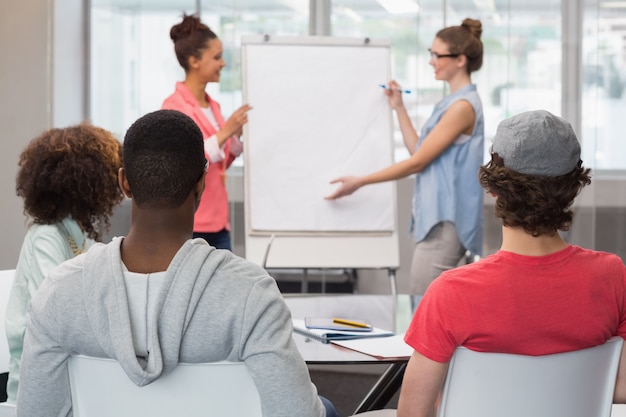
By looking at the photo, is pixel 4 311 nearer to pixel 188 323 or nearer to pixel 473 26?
pixel 188 323

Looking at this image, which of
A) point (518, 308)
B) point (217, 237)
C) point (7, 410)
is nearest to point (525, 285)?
point (518, 308)

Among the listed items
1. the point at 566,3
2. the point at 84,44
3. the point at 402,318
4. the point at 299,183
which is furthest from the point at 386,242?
the point at 84,44

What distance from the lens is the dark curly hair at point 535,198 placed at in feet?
4.87

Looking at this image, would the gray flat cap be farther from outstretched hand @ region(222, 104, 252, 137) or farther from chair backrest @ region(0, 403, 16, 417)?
outstretched hand @ region(222, 104, 252, 137)

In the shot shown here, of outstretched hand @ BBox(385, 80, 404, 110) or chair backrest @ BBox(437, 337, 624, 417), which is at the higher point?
outstretched hand @ BBox(385, 80, 404, 110)

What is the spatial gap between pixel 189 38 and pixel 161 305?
8.50ft

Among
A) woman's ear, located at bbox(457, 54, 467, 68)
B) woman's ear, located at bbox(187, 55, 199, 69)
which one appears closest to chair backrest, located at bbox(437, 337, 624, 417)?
woman's ear, located at bbox(457, 54, 467, 68)

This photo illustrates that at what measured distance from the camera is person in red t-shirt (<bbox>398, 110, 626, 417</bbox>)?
1.40 meters

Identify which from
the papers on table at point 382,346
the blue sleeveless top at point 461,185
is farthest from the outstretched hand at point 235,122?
the papers on table at point 382,346

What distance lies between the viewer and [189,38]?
3699 mm

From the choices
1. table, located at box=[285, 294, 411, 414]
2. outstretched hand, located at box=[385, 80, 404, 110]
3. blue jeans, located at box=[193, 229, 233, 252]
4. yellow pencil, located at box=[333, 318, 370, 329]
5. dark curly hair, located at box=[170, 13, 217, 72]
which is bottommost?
table, located at box=[285, 294, 411, 414]

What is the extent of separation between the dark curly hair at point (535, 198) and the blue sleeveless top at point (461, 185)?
6.12ft

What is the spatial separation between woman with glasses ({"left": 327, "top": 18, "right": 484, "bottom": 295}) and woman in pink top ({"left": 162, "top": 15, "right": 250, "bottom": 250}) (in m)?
0.77

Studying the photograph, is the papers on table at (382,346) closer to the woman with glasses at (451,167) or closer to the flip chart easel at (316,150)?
the woman with glasses at (451,167)
